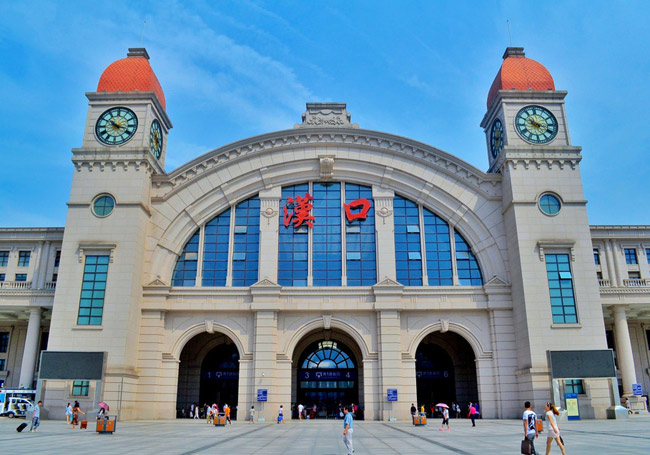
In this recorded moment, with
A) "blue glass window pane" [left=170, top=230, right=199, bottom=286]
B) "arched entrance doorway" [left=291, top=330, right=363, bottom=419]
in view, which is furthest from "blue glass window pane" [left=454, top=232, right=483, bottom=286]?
"blue glass window pane" [left=170, top=230, right=199, bottom=286]

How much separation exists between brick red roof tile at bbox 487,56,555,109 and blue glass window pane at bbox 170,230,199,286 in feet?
97.3

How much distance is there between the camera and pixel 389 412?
40656mm

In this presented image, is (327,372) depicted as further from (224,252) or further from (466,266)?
(466,266)

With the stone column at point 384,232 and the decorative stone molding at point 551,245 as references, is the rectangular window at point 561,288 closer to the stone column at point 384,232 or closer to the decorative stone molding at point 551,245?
the decorative stone molding at point 551,245

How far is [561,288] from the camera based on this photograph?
41.3m

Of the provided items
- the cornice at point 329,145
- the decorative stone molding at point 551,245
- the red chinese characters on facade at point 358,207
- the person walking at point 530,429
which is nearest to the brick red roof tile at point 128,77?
the cornice at point 329,145

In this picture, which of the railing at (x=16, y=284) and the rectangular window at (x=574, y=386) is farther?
the railing at (x=16, y=284)

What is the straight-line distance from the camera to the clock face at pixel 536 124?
1781 inches

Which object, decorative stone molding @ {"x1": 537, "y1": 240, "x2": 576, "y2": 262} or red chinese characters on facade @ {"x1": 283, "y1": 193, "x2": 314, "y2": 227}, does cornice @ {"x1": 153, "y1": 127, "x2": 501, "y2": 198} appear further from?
decorative stone molding @ {"x1": 537, "y1": 240, "x2": 576, "y2": 262}

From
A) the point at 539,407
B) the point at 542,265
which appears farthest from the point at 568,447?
the point at 542,265

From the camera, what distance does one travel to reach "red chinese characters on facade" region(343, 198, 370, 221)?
4616 centimetres

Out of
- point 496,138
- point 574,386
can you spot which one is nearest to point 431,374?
point 574,386

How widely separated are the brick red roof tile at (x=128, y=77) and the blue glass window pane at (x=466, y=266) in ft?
96.6

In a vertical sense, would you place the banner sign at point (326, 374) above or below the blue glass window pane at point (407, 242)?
below
